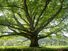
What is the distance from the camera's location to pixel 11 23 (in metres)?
15.8

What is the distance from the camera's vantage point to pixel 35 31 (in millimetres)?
15602

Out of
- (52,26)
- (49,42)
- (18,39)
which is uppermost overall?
(52,26)

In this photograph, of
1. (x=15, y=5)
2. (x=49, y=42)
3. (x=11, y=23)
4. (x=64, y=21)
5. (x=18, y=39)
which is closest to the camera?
(x=15, y=5)

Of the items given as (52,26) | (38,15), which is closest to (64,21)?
(52,26)

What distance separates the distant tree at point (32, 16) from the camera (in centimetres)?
1496

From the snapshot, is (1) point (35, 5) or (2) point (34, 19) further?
(2) point (34, 19)

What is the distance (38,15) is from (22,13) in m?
1.49

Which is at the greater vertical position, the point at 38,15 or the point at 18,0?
the point at 18,0

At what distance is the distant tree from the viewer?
49.1 feet

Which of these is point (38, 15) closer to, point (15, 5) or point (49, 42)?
point (15, 5)

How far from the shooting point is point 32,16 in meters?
16.4

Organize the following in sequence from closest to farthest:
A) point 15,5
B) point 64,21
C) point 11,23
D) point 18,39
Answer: point 15,5, point 11,23, point 64,21, point 18,39

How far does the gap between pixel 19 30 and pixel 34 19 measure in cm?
171

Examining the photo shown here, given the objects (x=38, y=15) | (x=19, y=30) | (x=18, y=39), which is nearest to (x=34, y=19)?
(x=38, y=15)
